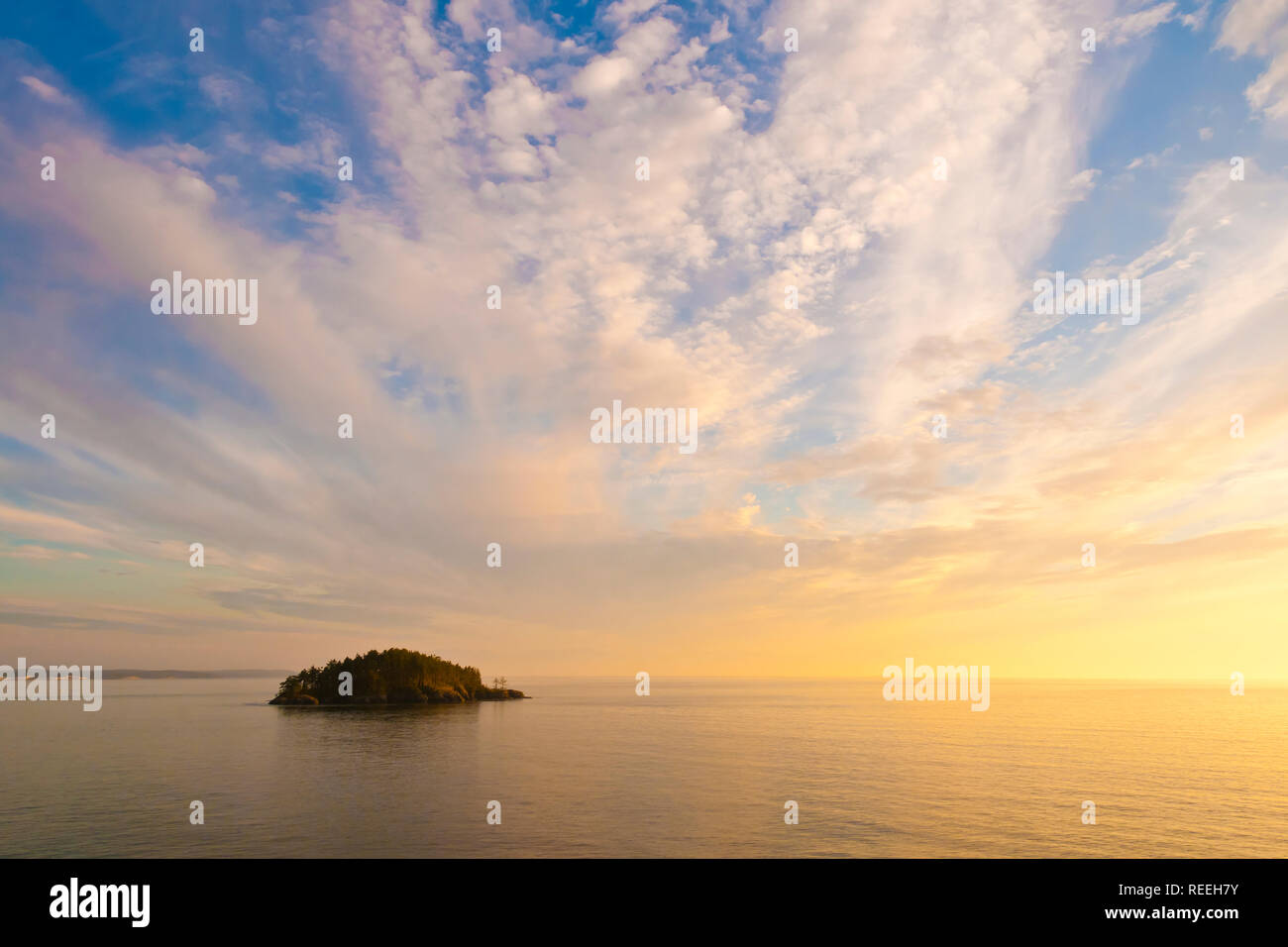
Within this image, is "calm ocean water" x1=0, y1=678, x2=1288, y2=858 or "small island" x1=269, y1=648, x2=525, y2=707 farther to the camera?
"small island" x1=269, y1=648, x2=525, y2=707

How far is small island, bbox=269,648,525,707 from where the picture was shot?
158 meters

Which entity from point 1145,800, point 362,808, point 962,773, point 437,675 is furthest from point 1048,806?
point 437,675

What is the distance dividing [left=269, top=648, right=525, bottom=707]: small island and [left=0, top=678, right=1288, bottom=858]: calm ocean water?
191 ft

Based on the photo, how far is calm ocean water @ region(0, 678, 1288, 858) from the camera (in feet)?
122

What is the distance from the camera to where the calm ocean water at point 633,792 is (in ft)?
122

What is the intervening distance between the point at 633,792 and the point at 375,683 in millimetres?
129149

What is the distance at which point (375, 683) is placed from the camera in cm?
16012

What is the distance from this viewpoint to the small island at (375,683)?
158125mm

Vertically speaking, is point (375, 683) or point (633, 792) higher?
point (633, 792)

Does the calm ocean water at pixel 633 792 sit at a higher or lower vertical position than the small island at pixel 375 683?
higher

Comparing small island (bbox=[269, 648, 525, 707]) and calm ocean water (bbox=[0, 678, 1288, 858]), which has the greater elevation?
calm ocean water (bbox=[0, 678, 1288, 858])

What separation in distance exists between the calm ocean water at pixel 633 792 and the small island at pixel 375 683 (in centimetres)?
5836

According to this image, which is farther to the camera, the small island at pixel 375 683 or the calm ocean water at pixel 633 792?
the small island at pixel 375 683
